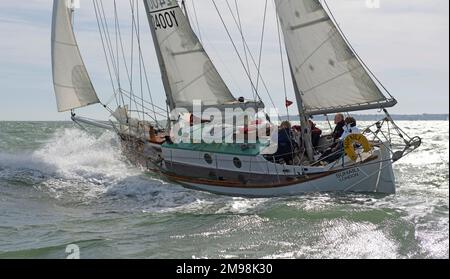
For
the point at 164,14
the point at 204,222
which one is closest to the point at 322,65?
the point at 204,222

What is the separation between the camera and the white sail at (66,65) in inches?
768

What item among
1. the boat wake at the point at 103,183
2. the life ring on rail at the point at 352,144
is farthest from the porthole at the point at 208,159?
the life ring on rail at the point at 352,144

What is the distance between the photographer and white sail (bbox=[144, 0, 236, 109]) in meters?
17.4

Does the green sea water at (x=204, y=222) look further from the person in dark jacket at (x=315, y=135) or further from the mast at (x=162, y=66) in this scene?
the mast at (x=162, y=66)

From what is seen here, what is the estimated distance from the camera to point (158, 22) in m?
17.6

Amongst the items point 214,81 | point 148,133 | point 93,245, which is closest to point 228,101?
point 214,81

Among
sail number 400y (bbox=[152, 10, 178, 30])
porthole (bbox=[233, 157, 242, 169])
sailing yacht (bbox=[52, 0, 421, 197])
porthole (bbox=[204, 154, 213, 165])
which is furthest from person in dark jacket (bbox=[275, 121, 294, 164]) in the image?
sail number 400y (bbox=[152, 10, 178, 30])

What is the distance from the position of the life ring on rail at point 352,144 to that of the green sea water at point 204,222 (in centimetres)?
93

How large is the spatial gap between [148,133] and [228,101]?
374cm

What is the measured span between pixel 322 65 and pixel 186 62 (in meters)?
5.06

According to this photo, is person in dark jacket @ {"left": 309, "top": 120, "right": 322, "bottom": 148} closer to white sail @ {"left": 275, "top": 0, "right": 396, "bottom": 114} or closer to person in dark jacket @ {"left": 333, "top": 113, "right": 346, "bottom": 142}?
person in dark jacket @ {"left": 333, "top": 113, "right": 346, "bottom": 142}
